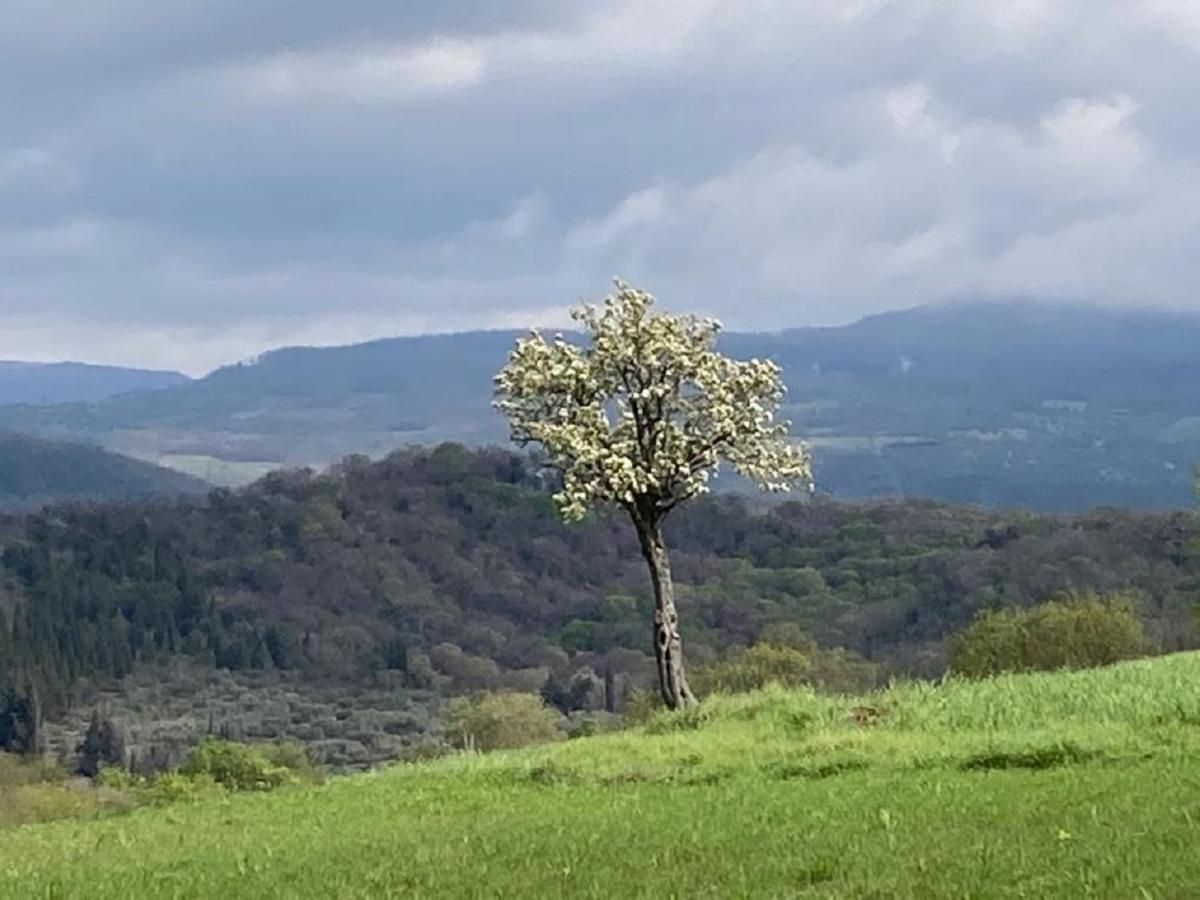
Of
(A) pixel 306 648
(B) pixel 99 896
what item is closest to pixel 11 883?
(B) pixel 99 896

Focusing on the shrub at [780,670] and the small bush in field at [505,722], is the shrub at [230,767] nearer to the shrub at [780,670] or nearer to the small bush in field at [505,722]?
the shrub at [780,670]

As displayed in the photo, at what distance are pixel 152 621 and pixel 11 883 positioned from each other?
13597 centimetres

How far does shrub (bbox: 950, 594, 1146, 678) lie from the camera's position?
56.6 metres

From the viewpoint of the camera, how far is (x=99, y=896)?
1367cm

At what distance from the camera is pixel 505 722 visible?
70.1 m

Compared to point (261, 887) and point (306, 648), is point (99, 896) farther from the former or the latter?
point (306, 648)

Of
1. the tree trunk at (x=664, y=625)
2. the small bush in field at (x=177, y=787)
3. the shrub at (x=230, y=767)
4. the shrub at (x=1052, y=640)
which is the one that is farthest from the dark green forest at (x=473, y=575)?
the tree trunk at (x=664, y=625)

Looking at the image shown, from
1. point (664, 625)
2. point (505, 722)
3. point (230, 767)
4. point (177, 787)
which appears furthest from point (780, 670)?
point (664, 625)

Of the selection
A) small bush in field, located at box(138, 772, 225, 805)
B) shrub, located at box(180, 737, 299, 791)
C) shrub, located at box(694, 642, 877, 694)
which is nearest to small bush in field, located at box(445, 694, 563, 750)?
shrub, located at box(694, 642, 877, 694)

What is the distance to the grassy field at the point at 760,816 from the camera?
472 inches

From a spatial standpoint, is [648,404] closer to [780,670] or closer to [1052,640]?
[1052,640]

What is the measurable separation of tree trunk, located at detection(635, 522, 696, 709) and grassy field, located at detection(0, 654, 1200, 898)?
226 cm

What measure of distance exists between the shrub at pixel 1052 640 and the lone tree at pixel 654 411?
2585 centimetres

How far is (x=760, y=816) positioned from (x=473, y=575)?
136090 millimetres
